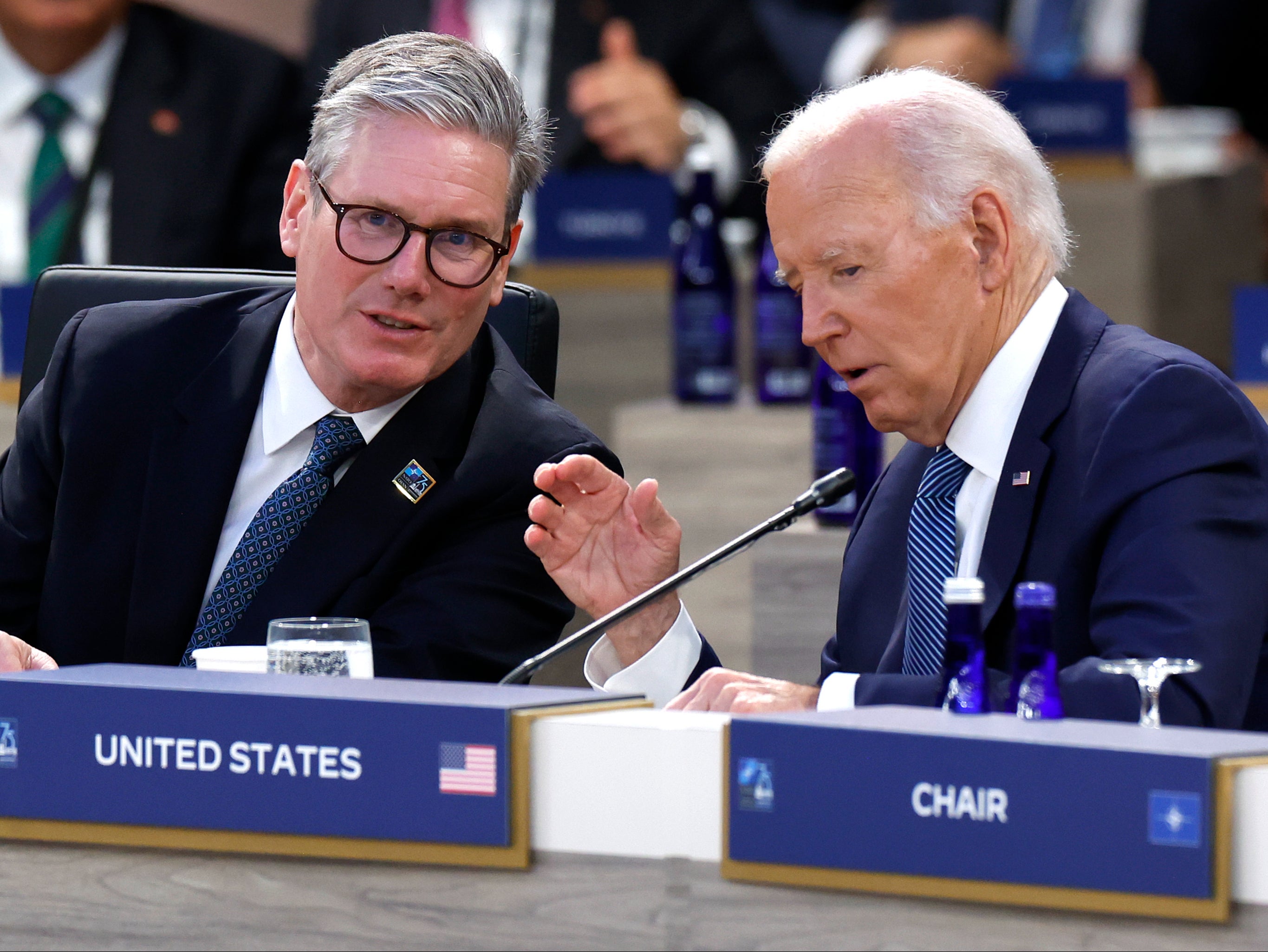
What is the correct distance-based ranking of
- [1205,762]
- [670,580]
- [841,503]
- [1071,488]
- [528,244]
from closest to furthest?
[1205,762] → [670,580] → [1071,488] → [841,503] → [528,244]

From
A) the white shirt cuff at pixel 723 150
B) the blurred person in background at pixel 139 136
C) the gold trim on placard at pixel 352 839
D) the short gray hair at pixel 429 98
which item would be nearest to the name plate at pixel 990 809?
the gold trim on placard at pixel 352 839

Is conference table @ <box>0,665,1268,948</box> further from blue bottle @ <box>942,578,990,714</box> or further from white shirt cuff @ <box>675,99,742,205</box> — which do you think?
white shirt cuff @ <box>675,99,742,205</box>

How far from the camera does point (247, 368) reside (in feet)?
6.38

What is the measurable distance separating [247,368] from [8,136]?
206 centimetres

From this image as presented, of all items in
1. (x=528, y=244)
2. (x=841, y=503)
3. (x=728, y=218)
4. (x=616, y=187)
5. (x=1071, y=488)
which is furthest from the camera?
(x=728, y=218)

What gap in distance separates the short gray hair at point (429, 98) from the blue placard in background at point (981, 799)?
3.36 feet

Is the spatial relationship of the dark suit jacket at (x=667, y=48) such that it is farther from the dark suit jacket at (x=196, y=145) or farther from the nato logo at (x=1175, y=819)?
the nato logo at (x=1175, y=819)

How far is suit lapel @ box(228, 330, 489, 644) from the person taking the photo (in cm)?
178

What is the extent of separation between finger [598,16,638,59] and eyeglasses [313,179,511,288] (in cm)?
239

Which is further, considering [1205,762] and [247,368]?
[247,368]

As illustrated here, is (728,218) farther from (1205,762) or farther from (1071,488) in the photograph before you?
(1205,762)

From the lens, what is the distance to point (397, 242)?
5.97 feet

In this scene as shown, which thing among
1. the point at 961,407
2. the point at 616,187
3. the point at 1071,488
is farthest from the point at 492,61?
the point at 616,187

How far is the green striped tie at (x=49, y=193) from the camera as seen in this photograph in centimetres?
354
